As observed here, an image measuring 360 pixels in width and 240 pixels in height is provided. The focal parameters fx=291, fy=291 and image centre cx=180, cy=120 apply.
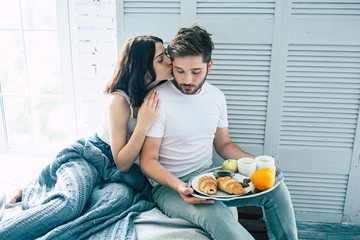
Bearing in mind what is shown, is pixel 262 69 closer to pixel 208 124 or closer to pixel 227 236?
pixel 208 124

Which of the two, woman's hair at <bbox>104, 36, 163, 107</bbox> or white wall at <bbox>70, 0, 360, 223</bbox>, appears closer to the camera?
woman's hair at <bbox>104, 36, 163, 107</bbox>

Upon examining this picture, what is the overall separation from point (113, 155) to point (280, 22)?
46.2 inches

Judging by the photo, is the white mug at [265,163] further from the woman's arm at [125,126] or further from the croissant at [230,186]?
the woman's arm at [125,126]

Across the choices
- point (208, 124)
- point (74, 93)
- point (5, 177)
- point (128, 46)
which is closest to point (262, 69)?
point (208, 124)

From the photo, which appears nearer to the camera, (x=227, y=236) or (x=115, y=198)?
(x=227, y=236)

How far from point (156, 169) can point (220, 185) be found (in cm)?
33

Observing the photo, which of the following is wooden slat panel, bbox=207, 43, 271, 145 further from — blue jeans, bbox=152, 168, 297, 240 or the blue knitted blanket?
the blue knitted blanket

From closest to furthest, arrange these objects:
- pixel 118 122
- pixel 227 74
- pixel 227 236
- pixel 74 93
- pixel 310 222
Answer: pixel 227 236 < pixel 118 122 < pixel 227 74 < pixel 310 222 < pixel 74 93

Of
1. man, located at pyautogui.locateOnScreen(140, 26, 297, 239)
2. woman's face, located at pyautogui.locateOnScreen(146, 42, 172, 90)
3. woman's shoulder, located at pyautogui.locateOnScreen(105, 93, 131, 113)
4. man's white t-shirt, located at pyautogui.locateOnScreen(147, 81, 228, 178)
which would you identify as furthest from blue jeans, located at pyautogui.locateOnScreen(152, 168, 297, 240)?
woman's face, located at pyautogui.locateOnScreen(146, 42, 172, 90)

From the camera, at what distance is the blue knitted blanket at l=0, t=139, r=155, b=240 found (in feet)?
3.61

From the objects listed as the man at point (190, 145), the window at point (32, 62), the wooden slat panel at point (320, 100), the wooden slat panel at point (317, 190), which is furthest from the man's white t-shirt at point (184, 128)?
the window at point (32, 62)

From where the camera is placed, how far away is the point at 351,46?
1.66 m

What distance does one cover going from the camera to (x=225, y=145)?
169 centimetres

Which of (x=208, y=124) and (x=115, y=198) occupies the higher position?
(x=208, y=124)
